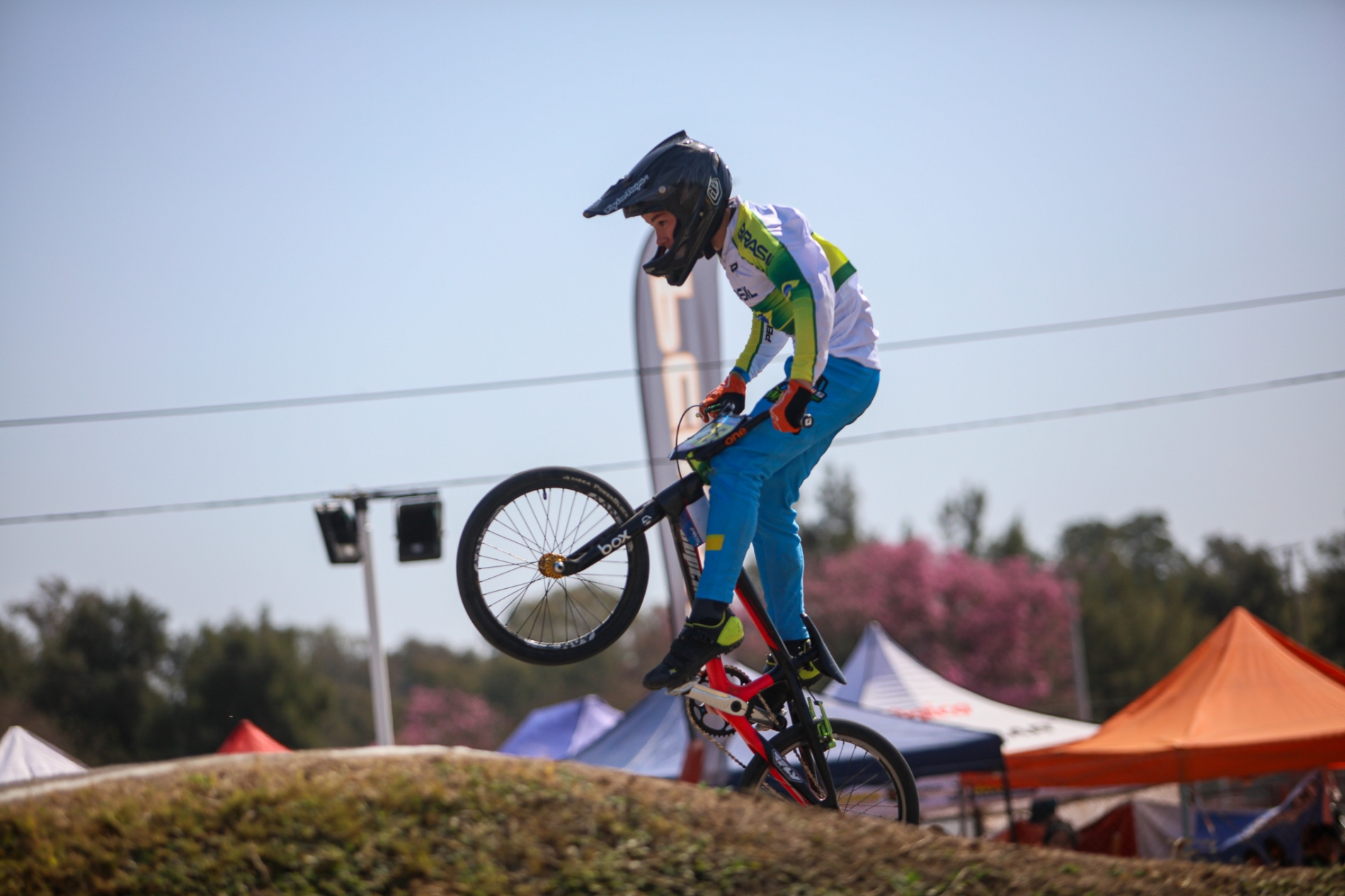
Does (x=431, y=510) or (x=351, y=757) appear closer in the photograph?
(x=351, y=757)

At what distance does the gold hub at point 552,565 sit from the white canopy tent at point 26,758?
982 centimetres

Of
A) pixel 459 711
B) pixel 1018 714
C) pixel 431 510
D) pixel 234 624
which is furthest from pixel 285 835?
pixel 459 711

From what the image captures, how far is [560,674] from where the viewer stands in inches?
3403

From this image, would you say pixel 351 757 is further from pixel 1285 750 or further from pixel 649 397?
pixel 1285 750

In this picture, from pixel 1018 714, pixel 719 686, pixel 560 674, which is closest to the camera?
pixel 719 686

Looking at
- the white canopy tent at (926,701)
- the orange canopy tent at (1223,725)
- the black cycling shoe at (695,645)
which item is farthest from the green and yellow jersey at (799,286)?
the white canopy tent at (926,701)

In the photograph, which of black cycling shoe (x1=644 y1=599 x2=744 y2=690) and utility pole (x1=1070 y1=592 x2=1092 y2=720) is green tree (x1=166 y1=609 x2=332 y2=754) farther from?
black cycling shoe (x1=644 y1=599 x2=744 y2=690)

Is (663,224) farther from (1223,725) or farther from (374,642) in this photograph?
(1223,725)

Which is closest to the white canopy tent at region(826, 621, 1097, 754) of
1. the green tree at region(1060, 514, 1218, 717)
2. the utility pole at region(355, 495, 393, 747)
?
the utility pole at region(355, 495, 393, 747)

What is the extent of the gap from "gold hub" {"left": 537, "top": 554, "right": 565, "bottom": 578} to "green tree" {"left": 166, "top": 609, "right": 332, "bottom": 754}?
154 ft

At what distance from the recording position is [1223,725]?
45.6 ft

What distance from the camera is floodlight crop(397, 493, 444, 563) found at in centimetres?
1251

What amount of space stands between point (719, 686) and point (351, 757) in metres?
1.78

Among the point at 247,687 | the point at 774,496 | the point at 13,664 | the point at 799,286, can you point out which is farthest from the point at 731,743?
the point at 13,664
